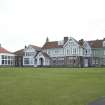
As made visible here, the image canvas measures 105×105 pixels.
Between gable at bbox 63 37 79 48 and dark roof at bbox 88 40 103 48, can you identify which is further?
dark roof at bbox 88 40 103 48

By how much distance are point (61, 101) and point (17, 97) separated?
286 cm

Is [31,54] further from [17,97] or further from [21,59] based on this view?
[17,97]

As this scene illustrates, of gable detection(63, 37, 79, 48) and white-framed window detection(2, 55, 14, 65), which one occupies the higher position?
gable detection(63, 37, 79, 48)

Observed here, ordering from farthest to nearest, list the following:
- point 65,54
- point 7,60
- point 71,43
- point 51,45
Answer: point 7,60 < point 51,45 < point 65,54 < point 71,43

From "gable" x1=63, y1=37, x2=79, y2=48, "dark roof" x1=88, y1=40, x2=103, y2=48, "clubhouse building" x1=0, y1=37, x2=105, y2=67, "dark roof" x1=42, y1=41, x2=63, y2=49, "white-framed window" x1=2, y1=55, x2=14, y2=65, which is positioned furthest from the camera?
"white-framed window" x1=2, y1=55, x2=14, y2=65

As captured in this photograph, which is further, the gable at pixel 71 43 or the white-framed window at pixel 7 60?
the white-framed window at pixel 7 60

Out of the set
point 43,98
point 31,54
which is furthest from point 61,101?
point 31,54

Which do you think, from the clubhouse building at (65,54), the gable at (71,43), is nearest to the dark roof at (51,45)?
the clubhouse building at (65,54)

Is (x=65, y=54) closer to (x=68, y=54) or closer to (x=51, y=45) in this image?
(x=68, y=54)

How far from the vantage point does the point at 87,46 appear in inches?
3563

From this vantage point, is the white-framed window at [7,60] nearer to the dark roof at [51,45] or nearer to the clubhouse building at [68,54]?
the clubhouse building at [68,54]

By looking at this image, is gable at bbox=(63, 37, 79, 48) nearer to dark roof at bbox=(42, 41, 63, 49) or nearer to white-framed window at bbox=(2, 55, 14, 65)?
dark roof at bbox=(42, 41, 63, 49)

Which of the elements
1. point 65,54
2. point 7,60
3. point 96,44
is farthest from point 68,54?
point 7,60

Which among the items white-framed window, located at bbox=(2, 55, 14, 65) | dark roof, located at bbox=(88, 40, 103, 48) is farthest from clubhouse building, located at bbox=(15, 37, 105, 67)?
white-framed window, located at bbox=(2, 55, 14, 65)
